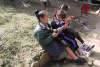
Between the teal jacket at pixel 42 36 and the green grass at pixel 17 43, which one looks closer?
the teal jacket at pixel 42 36

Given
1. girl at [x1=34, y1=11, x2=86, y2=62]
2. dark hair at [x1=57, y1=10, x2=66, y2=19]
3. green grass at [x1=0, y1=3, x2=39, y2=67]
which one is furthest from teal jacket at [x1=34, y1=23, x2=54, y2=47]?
green grass at [x1=0, y1=3, x2=39, y2=67]

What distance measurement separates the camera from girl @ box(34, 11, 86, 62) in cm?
203

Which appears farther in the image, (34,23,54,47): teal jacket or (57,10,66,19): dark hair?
(57,10,66,19): dark hair

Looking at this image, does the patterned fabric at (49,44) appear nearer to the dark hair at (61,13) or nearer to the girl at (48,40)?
the girl at (48,40)

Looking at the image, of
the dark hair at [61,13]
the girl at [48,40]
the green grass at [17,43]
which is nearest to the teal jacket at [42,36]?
the girl at [48,40]

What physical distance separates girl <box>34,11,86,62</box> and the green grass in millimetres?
716

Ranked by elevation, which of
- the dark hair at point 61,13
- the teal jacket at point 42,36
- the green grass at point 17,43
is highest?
the dark hair at point 61,13

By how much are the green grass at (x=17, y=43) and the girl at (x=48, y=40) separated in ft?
2.35

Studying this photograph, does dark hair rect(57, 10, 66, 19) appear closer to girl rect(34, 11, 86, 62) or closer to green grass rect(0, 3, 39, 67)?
girl rect(34, 11, 86, 62)

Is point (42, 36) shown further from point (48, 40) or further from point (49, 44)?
point (49, 44)

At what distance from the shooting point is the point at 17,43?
2.95m

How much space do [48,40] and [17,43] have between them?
54.4 inches

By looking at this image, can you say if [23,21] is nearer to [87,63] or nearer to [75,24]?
[75,24]

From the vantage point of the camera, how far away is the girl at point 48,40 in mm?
2033
